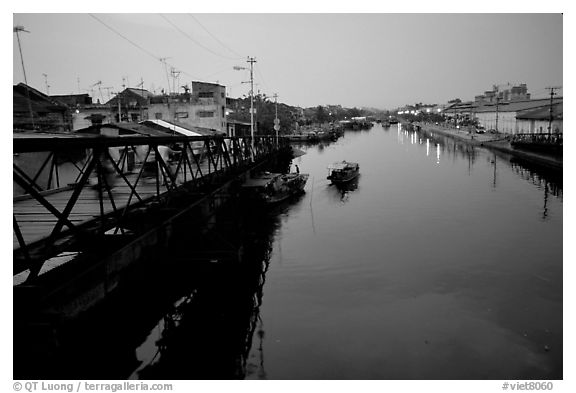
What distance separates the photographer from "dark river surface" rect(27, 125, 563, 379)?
461 inches

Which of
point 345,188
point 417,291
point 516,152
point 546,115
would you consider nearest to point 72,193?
point 417,291

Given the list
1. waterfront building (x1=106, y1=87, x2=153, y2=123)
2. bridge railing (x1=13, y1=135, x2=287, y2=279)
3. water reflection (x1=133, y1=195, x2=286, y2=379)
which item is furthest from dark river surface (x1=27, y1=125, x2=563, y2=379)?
waterfront building (x1=106, y1=87, x2=153, y2=123)

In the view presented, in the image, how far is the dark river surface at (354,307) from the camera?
11.7 meters

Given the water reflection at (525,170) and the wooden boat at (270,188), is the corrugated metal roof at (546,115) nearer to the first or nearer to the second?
the water reflection at (525,170)

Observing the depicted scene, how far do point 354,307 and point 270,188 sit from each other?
63.8ft

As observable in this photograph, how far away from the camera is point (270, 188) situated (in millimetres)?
33688

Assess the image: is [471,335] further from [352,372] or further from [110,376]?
[110,376]

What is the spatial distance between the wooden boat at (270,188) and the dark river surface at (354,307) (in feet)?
14.3

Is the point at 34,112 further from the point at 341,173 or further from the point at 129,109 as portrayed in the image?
the point at 129,109

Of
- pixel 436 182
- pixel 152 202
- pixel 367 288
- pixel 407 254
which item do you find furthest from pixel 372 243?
pixel 436 182

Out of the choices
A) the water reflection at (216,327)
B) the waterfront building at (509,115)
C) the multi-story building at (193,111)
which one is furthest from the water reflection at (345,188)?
the waterfront building at (509,115)

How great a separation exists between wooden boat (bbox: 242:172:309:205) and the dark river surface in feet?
14.3

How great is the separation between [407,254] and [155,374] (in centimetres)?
1336

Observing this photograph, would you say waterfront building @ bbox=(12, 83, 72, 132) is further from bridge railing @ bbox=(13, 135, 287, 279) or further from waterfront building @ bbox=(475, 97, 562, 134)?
waterfront building @ bbox=(475, 97, 562, 134)
